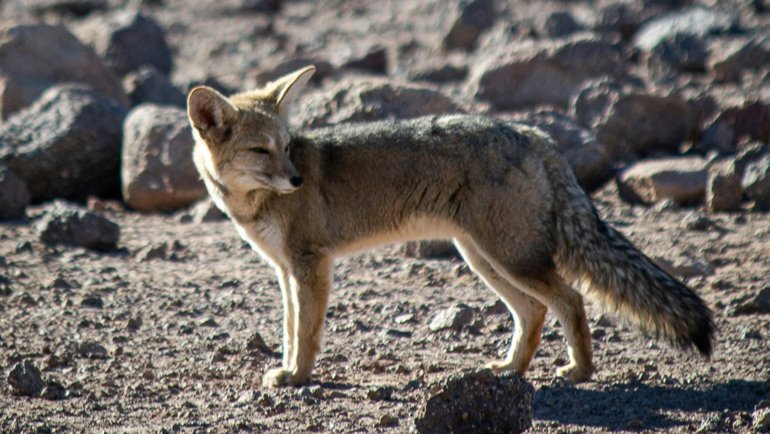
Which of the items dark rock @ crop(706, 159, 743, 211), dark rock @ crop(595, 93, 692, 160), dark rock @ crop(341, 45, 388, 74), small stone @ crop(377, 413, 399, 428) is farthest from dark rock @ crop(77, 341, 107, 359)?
dark rock @ crop(341, 45, 388, 74)

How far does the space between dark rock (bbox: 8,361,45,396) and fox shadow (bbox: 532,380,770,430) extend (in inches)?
116

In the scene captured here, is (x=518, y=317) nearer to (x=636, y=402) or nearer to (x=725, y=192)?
(x=636, y=402)

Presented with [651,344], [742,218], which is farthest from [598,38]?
[651,344]

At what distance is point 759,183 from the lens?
37.4ft

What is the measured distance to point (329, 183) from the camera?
8016mm

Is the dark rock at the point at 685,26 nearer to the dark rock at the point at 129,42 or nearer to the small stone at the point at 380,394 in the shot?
the dark rock at the point at 129,42

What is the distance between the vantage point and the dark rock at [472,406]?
6184 mm

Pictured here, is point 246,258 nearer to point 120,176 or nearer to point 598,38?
point 120,176

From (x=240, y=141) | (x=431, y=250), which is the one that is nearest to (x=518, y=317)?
(x=240, y=141)

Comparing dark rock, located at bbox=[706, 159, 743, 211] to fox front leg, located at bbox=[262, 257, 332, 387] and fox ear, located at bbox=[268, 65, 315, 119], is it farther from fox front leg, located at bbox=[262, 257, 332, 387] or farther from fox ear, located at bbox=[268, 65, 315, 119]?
fox front leg, located at bbox=[262, 257, 332, 387]

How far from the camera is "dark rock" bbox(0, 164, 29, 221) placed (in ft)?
40.1

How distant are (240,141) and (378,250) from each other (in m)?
3.14

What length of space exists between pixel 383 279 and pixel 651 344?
2600 mm

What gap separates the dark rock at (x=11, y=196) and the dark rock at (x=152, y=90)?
452cm
